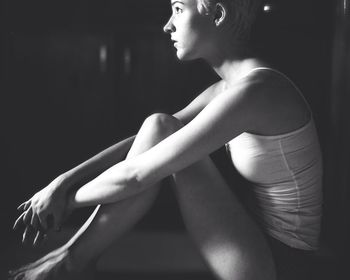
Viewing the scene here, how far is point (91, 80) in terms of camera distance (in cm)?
171

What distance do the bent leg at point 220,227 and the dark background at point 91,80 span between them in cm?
81

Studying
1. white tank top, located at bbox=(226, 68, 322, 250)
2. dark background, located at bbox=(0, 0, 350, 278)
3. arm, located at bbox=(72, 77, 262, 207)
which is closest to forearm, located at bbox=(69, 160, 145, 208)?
arm, located at bbox=(72, 77, 262, 207)

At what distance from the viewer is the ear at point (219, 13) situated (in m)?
0.94

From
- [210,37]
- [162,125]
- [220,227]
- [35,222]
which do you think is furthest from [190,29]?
[35,222]

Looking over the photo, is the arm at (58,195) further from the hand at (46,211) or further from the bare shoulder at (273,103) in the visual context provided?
the bare shoulder at (273,103)

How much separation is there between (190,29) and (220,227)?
0.43 metres

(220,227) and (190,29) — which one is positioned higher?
(190,29)

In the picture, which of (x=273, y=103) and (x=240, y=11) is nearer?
(x=273, y=103)

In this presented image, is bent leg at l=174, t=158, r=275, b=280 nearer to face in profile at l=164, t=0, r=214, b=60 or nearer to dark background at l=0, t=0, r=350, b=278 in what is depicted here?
face in profile at l=164, t=0, r=214, b=60

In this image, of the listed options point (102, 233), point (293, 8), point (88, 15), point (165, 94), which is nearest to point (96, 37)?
point (88, 15)

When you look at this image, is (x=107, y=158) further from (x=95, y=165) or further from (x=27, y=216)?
(x=27, y=216)

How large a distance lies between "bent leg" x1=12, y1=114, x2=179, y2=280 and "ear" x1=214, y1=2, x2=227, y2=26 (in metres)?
0.24

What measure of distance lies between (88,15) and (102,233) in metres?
1.04

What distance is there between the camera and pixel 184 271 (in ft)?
4.18
